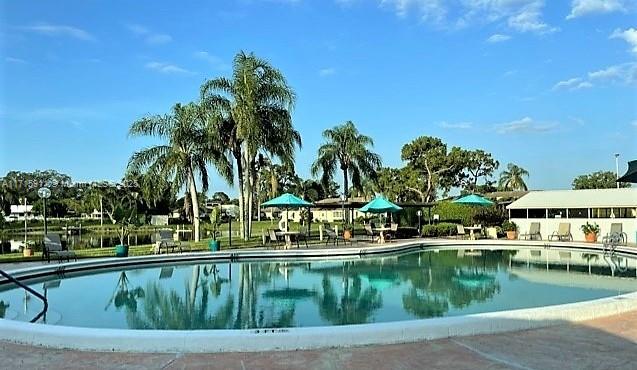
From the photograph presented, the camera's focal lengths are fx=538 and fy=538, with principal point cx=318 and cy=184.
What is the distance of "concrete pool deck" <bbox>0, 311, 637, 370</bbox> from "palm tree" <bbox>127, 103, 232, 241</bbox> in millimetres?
17339

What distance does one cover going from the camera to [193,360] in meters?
5.55

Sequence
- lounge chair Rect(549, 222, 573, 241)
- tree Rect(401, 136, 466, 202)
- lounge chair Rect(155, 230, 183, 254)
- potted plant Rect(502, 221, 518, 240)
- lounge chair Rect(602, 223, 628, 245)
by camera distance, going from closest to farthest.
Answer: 1. lounge chair Rect(155, 230, 183, 254)
2. lounge chair Rect(602, 223, 628, 245)
3. lounge chair Rect(549, 222, 573, 241)
4. potted plant Rect(502, 221, 518, 240)
5. tree Rect(401, 136, 466, 202)

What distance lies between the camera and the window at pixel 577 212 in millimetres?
25016

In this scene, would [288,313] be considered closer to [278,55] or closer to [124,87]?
[124,87]

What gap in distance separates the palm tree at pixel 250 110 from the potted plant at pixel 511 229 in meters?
11.5

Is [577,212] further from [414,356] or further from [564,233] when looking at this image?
[414,356]

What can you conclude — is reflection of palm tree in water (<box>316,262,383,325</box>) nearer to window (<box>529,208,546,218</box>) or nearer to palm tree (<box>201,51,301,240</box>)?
palm tree (<box>201,51,301,240</box>)

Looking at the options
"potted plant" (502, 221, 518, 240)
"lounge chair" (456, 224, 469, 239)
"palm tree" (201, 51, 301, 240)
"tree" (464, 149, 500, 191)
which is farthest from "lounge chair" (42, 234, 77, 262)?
"tree" (464, 149, 500, 191)

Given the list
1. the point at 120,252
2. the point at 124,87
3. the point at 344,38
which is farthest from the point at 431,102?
the point at 120,252

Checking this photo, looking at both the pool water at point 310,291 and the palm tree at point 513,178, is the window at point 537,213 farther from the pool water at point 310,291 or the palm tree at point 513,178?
the palm tree at point 513,178

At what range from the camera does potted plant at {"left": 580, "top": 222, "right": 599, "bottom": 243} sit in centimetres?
2384

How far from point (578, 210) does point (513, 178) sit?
57413 millimetres

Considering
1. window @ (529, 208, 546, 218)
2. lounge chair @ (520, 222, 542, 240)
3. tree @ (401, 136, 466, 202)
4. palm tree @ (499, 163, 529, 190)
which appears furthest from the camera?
palm tree @ (499, 163, 529, 190)

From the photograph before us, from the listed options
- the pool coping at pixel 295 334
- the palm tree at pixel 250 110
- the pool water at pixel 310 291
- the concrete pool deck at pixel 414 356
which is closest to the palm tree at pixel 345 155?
the palm tree at pixel 250 110
